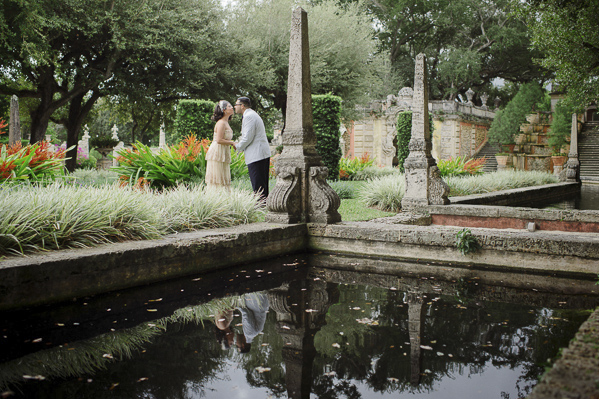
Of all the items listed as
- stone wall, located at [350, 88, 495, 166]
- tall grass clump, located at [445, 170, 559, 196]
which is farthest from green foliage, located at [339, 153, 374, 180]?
stone wall, located at [350, 88, 495, 166]

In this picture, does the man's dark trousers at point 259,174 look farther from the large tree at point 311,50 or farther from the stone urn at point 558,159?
the stone urn at point 558,159

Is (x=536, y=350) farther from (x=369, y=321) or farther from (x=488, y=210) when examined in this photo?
(x=488, y=210)

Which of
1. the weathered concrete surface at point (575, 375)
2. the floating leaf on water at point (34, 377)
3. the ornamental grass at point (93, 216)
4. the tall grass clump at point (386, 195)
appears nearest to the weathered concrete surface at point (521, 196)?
the tall grass clump at point (386, 195)

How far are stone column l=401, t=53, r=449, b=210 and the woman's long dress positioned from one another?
3.14 metres

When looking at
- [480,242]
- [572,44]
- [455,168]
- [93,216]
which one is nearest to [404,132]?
[455,168]

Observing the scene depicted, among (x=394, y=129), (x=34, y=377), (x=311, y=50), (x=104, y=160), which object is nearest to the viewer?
(x=34, y=377)

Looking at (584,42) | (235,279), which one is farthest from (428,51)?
(235,279)

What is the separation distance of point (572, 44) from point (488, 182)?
623 centimetres

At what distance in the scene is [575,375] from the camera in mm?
1670

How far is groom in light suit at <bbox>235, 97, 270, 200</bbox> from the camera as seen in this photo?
6676 millimetres

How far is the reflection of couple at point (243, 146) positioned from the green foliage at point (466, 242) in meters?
3.02

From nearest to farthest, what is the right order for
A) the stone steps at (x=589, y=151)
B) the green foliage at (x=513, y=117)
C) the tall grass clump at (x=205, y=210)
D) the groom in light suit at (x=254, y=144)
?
the tall grass clump at (x=205, y=210) → the groom in light suit at (x=254, y=144) → the stone steps at (x=589, y=151) → the green foliage at (x=513, y=117)

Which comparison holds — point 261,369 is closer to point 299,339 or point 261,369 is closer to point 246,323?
point 299,339

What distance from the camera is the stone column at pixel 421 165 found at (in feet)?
27.0
